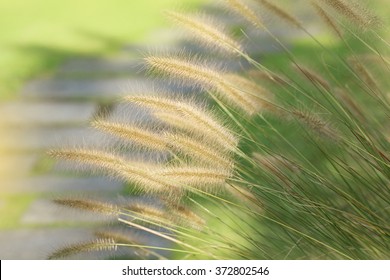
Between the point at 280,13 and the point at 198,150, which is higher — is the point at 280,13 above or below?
above

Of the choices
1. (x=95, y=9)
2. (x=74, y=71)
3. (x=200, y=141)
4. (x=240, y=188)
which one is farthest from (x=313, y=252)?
(x=95, y=9)

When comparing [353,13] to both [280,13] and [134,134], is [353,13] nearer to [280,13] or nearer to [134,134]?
[280,13]

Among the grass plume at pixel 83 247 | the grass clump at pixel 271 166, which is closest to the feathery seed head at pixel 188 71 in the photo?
the grass clump at pixel 271 166

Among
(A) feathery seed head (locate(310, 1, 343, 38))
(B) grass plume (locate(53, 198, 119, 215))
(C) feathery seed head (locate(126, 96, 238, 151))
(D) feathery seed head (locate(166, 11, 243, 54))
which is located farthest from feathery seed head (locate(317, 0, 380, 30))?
(B) grass plume (locate(53, 198, 119, 215))

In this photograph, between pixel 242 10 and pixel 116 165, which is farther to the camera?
pixel 242 10

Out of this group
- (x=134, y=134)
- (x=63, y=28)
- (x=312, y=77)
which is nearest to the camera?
(x=134, y=134)

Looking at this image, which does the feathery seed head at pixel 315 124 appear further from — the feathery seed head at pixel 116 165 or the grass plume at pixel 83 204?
the grass plume at pixel 83 204

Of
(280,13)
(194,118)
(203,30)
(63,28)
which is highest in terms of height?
(63,28)

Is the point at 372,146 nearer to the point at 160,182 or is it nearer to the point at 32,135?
the point at 160,182

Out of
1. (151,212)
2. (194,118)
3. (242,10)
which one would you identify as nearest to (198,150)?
(194,118)
